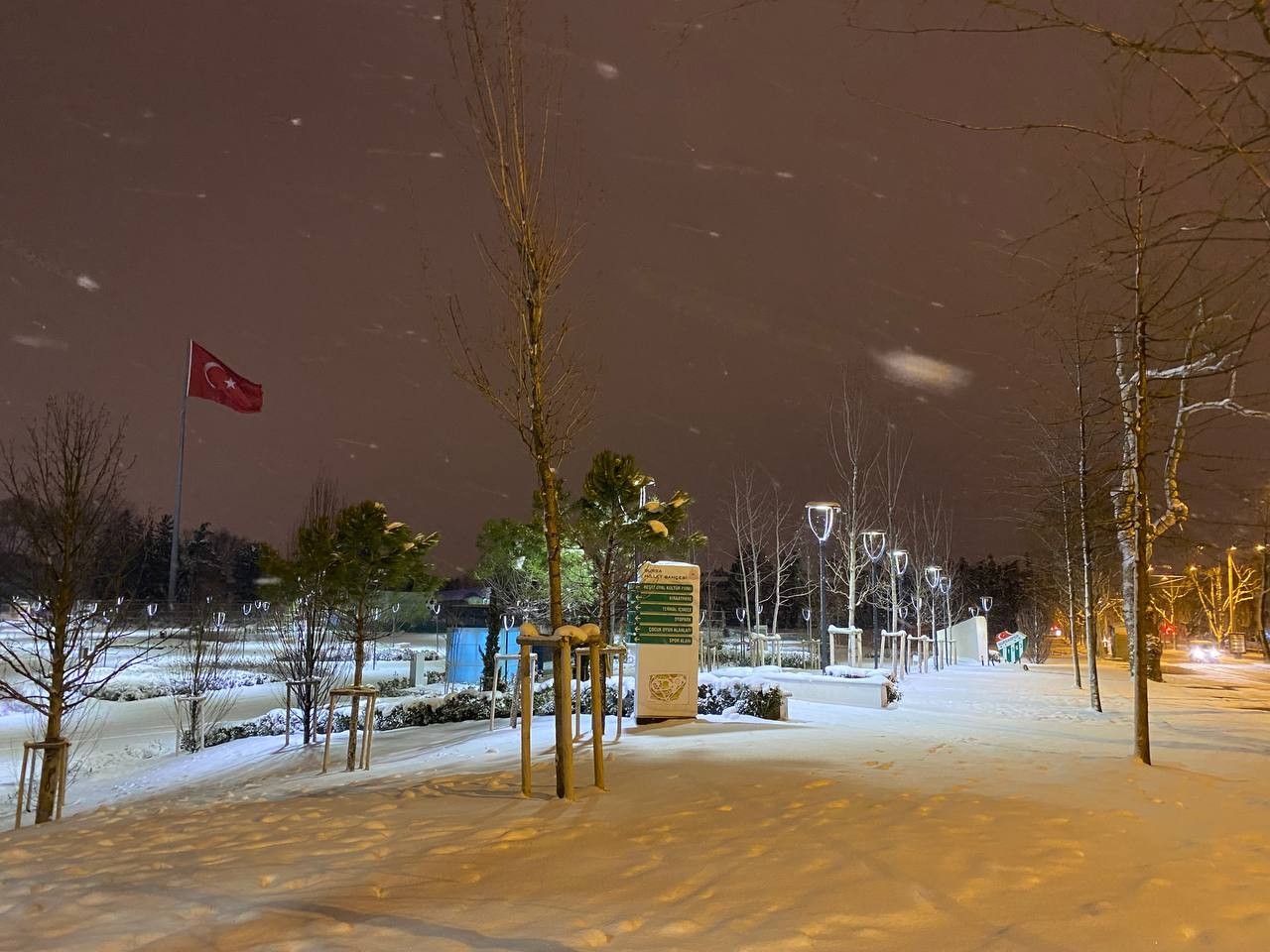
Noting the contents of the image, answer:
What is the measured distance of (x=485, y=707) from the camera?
1786 cm

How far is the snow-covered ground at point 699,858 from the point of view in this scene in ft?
12.9

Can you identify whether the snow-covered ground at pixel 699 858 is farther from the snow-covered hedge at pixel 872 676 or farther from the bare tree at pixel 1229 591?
the bare tree at pixel 1229 591

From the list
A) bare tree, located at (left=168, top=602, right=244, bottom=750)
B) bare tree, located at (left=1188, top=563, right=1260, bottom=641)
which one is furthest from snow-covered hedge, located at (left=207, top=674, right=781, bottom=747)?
bare tree, located at (left=1188, top=563, right=1260, bottom=641)

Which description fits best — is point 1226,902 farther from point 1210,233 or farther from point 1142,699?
A: point 1142,699

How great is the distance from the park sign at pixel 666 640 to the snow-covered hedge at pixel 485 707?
1323 millimetres

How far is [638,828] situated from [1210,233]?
4.75 metres

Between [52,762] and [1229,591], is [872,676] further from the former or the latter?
[1229,591]

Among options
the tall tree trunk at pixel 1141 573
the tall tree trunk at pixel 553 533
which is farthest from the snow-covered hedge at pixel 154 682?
the tall tree trunk at pixel 1141 573

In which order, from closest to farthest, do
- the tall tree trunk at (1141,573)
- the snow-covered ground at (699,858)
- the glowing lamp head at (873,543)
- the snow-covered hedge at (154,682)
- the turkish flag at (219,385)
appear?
the snow-covered ground at (699,858), the tall tree trunk at (1141,573), the glowing lamp head at (873,543), the snow-covered hedge at (154,682), the turkish flag at (219,385)

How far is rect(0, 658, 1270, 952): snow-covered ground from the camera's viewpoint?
3.92 metres

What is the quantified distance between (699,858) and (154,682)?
99.7ft

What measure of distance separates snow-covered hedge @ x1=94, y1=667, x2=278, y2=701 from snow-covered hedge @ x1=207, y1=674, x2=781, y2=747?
5512 millimetres

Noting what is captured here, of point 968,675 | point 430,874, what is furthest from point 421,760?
point 968,675

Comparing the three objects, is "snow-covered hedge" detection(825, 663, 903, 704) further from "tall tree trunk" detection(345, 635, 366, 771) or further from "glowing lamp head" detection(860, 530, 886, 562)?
"tall tree trunk" detection(345, 635, 366, 771)
